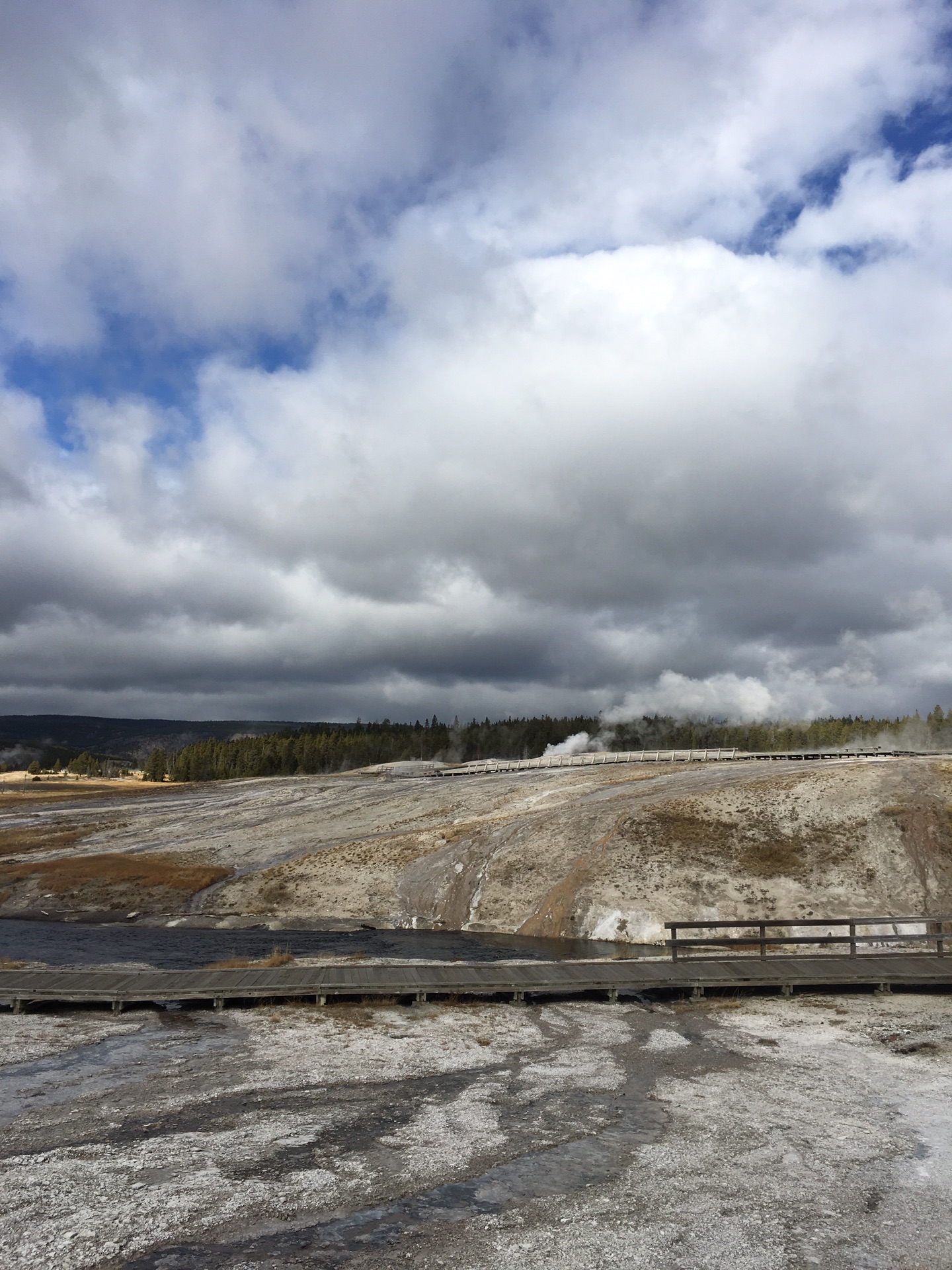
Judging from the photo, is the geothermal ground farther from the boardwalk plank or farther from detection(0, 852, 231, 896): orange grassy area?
detection(0, 852, 231, 896): orange grassy area

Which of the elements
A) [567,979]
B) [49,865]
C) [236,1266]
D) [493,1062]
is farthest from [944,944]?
[49,865]

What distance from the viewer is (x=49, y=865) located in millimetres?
60781

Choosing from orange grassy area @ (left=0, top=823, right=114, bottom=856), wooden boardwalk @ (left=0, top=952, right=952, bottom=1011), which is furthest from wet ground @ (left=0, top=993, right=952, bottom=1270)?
orange grassy area @ (left=0, top=823, right=114, bottom=856)

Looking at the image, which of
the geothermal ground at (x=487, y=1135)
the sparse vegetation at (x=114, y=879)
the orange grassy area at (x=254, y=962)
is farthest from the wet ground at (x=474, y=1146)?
the sparse vegetation at (x=114, y=879)

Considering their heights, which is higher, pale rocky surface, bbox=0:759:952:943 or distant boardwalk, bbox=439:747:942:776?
distant boardwalk, bbox=439:747:942:776

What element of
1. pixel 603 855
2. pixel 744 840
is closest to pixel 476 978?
pixel 603 855

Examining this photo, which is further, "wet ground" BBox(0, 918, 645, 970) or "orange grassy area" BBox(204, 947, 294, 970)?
"wet ground" BBox(0, 918, 645, 970)

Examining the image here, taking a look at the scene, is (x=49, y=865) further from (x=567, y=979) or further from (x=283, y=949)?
(x=567, y=979)

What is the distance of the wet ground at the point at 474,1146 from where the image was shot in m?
9.30

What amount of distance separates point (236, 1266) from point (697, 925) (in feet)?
72.6

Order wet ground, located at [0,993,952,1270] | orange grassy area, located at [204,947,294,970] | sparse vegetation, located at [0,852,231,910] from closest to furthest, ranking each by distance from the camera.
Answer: wet ground, located at [0,993,952,1270]
orange grassy area, located at [204,947,294,970]
sparse vegetation, located at [0,852,231,910]

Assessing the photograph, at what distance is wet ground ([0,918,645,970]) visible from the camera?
3609cm

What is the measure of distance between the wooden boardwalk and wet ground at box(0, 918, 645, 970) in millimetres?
8297

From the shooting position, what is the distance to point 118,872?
189ft
